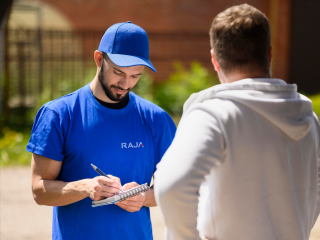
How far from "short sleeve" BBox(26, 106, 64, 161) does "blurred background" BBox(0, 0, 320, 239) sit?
8.10 m

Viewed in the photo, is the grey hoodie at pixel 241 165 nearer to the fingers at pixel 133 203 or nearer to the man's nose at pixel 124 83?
the fingers at pixel 133 203

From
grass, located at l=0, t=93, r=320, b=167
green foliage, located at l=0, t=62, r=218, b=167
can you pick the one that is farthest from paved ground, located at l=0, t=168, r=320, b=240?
green foliage, located at l=0, t=62, r=218, b=167

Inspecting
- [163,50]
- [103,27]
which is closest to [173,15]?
[163,50]

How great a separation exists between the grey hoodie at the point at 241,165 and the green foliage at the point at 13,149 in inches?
261

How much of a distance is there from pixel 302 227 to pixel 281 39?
46.3 feet

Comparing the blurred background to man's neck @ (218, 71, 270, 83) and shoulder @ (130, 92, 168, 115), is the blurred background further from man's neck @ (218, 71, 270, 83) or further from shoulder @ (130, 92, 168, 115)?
man's neck @ (218, 71, 270, 83)

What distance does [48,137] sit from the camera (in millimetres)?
2004

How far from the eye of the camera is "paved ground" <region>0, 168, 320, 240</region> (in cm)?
478

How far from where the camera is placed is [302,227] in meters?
1.55

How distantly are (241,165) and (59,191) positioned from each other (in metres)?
1.03

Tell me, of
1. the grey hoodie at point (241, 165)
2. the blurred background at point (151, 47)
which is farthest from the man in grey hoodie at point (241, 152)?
the blurred background at point (151, 47)

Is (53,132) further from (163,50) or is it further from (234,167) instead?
(163,50)

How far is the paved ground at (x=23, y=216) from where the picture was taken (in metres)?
4.78

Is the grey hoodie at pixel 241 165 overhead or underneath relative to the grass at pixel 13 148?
overhead
